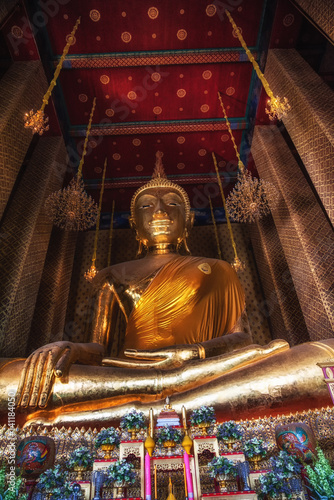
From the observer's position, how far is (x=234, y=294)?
3.86m

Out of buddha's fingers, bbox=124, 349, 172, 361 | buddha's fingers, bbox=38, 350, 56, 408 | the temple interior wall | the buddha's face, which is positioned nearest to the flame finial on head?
the buddha's face

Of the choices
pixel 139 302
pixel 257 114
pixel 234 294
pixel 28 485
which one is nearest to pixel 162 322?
pixel 139 302

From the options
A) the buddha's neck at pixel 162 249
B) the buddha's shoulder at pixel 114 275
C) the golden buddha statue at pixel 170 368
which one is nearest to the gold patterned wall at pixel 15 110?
the buddha's shoulder at pixel 114 275

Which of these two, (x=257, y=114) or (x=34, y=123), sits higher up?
(x=257, y=114)

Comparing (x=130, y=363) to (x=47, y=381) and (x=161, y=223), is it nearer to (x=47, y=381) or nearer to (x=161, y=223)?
(x=47, y=381)

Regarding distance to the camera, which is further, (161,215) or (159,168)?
(159,168)

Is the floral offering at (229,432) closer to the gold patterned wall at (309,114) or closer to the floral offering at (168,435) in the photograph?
the floral offering at (168,435)

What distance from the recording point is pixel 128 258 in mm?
5660

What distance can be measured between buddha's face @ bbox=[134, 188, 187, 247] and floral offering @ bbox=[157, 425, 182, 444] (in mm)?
2825

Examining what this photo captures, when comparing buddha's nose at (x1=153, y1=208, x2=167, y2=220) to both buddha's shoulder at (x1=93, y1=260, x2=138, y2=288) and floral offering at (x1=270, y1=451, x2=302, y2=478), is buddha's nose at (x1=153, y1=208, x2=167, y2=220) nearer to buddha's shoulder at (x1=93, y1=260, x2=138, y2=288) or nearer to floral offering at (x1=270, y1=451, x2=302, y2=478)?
buddha's shoulder at (x1=93, y1=260, x2=138, y2=288)

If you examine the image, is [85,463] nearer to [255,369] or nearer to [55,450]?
[55,450]

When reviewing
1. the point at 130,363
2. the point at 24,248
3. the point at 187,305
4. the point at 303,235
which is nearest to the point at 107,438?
the point at 130,363

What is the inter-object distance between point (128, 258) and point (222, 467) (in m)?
4.28

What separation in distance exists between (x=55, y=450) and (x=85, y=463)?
310mm
